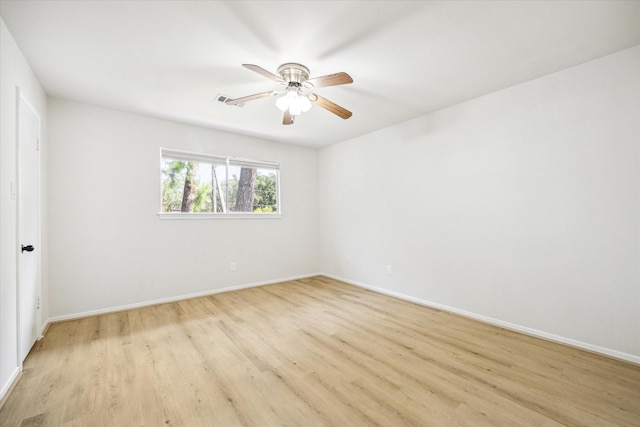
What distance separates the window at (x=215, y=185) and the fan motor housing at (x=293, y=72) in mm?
2227

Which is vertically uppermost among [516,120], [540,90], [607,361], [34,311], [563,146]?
[540,90]

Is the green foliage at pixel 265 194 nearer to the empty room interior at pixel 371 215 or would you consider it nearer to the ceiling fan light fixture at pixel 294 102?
the empty room interior at pixel 371 215

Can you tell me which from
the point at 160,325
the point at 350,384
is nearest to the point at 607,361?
the point at 350,384

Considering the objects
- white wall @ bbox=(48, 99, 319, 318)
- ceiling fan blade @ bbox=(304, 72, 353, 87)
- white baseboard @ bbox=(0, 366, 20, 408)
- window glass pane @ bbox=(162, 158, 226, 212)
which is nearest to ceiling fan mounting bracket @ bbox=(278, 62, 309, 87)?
ceiling fan blade @ bbox=(304, 72, 353, 87)

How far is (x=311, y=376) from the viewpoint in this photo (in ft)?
6.52

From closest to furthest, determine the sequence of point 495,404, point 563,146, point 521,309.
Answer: point 495,404 → point 563,146 → point 521,309

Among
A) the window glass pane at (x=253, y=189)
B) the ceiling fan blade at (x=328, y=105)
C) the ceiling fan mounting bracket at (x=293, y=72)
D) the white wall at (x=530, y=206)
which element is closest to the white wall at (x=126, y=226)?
the window glass pane at (x=253, y=189)

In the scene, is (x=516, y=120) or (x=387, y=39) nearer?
(x=387, y=39)

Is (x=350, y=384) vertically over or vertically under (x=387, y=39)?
under

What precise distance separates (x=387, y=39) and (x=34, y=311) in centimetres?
386

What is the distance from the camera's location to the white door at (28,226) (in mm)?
2129

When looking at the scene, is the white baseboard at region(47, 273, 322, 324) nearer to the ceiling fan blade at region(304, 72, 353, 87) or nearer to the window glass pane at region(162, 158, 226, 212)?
the window glass pane at region(162, 158, 226, 212)

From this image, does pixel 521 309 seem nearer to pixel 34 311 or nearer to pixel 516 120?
pixel 516 120

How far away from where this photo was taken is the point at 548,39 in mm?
2053
